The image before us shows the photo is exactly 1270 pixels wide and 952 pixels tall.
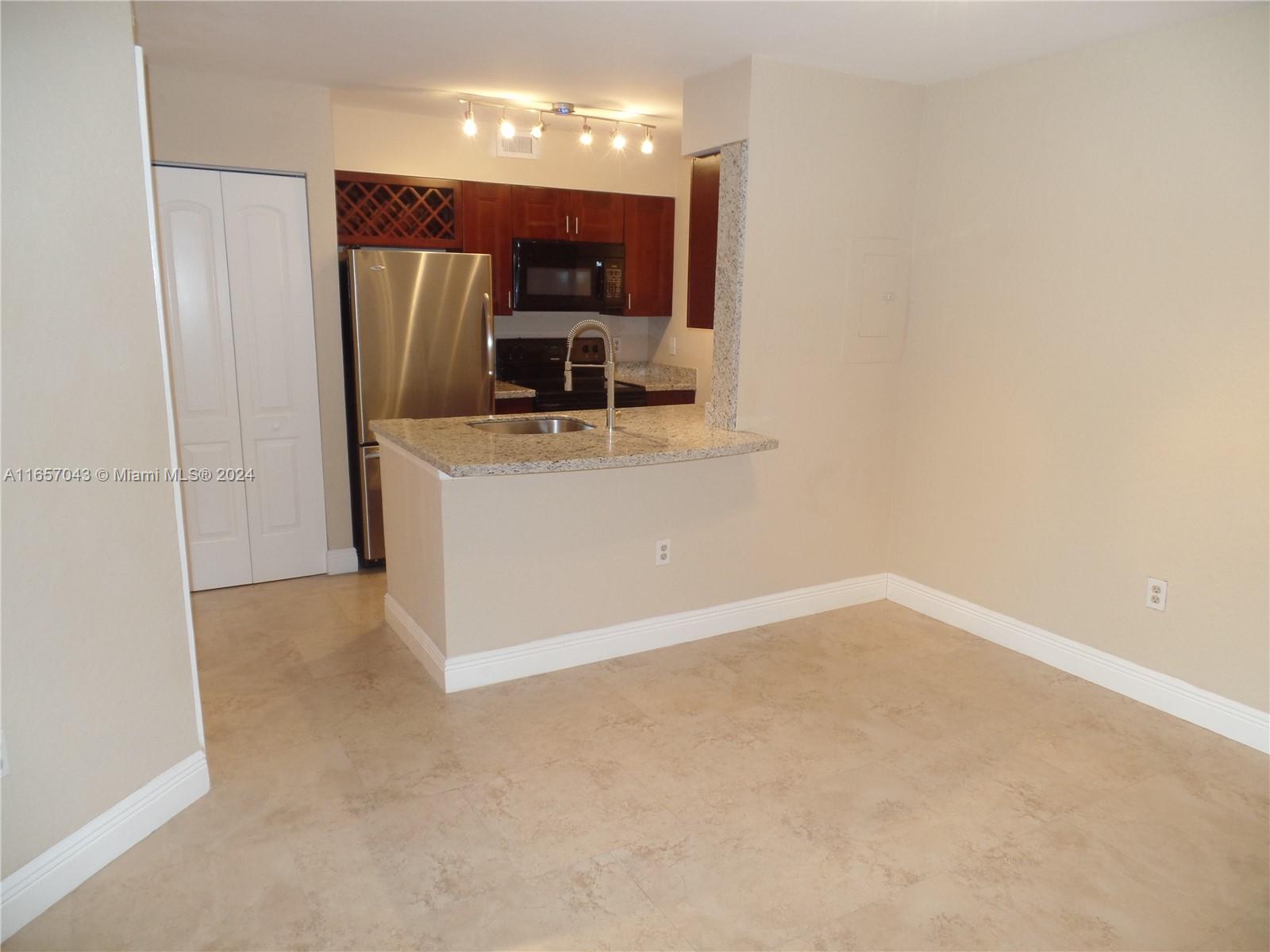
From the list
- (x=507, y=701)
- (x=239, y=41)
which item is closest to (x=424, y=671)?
(x=507, y=701)

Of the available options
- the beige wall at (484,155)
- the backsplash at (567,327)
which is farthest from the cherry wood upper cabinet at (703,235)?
the backsplash at (567,327)

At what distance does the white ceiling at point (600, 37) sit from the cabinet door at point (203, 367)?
0.61 meters

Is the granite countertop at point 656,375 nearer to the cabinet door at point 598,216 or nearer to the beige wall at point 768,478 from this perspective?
the cabinet door at point 598,216

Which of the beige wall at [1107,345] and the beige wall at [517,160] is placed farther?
the beige wall at [517,160]

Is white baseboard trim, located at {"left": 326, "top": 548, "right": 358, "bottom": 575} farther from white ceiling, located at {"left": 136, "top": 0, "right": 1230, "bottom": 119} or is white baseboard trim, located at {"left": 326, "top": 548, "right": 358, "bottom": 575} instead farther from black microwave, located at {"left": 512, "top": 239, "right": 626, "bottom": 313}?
white ceiling, located at {"left": 136, "top": 0, "right": 1230, "bottom": 119}

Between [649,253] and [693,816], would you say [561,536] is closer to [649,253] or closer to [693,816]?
A: [693,816]

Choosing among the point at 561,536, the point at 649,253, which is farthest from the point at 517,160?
the point at 561,536

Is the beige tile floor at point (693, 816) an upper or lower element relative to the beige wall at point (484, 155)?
lower

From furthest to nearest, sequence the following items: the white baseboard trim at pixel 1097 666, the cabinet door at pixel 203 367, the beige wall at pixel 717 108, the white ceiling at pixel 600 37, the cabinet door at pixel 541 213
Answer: the cabinet door at pixel 541 213 < the cabinet door at pixel 203 367 < the beige wall at pixel 717 108 < the white baseboard trim at pixel 1097 666 < the white ceiling at pixel 600 37

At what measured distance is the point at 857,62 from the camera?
10.9 feet

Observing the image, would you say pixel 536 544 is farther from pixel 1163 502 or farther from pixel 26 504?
pixel 1163 502

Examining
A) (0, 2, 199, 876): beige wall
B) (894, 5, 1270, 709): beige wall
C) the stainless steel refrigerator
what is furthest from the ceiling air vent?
(0, 2, 199, 876): beige wall

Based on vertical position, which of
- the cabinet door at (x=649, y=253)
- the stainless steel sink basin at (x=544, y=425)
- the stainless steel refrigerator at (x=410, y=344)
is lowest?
the stainless steel sink basin at (x=544, y=425)

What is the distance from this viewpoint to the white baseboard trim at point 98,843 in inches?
74.9
